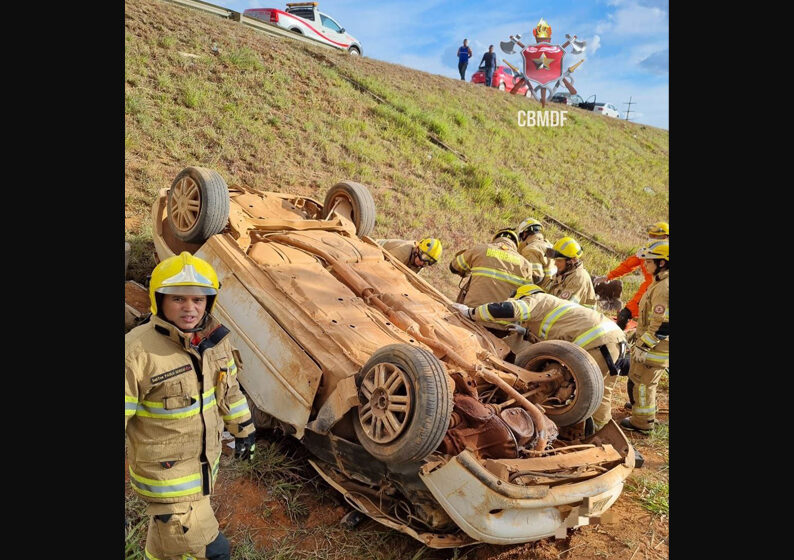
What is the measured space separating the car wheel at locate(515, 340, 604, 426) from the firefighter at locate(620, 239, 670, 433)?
1957 mm

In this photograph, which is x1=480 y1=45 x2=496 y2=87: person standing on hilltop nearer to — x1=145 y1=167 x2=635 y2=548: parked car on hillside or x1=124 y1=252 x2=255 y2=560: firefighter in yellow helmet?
x1=145 y1=167 x2=635 y2=548: parked car on hillside

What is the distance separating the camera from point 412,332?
14.9ft

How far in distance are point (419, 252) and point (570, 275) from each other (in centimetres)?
171

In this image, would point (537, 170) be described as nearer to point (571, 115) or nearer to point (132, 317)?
point (571, 115)

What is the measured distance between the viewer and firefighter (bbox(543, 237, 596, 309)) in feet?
20.9

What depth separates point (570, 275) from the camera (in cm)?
651

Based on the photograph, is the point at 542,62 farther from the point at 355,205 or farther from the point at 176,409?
the point at 176,409

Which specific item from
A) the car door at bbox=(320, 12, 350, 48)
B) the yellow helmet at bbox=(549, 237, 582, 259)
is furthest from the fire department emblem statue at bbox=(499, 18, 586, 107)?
the car door at bbox=(320, 12, 350, 48)

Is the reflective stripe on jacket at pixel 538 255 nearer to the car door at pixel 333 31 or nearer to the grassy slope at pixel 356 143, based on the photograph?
the grassy slope at pixel 356 143

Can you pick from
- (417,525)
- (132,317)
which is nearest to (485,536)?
(417,525)

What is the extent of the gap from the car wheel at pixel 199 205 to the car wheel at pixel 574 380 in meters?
2.91

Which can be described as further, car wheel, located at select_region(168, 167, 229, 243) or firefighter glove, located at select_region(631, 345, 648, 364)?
firefighter glove, located at select_region(631, 345, 648, 364)

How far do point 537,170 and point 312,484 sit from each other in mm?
13569

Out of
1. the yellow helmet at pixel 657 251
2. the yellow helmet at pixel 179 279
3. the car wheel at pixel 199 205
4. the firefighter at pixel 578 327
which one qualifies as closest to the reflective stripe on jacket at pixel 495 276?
the firefighter at pixel 578 327
